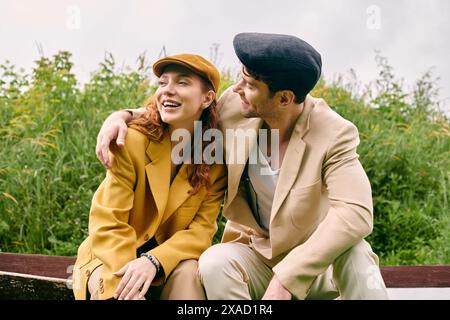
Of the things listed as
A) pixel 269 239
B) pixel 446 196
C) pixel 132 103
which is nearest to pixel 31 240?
pixel 132 103

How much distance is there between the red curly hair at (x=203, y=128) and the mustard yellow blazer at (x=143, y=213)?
22 mm

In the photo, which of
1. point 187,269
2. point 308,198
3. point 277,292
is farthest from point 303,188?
point 187,269

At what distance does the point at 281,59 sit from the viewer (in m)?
2.33

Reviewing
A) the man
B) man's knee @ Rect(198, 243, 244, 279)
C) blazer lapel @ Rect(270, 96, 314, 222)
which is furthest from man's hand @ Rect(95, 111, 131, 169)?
blazer lapel @ Rect(270, 96, 314, 222)

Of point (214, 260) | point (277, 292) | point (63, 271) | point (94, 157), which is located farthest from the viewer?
point (94, 157)

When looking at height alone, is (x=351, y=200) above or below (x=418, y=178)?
above

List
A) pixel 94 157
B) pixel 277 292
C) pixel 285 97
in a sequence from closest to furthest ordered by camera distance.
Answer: pixel 277 292 → pixel 285 97 → pixel 94 157

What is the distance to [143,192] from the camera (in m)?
2.50

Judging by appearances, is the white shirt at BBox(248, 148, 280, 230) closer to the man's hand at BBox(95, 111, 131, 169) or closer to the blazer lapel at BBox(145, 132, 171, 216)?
the blazer lapel at BBox(145, 132, 171, 216)

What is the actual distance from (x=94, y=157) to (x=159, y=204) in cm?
235

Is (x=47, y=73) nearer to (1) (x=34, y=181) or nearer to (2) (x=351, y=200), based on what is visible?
(1) (x=34, y=181)

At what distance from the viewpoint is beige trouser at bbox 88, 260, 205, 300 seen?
7.80 ft

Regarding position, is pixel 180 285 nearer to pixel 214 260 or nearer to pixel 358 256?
pixel 214 260
